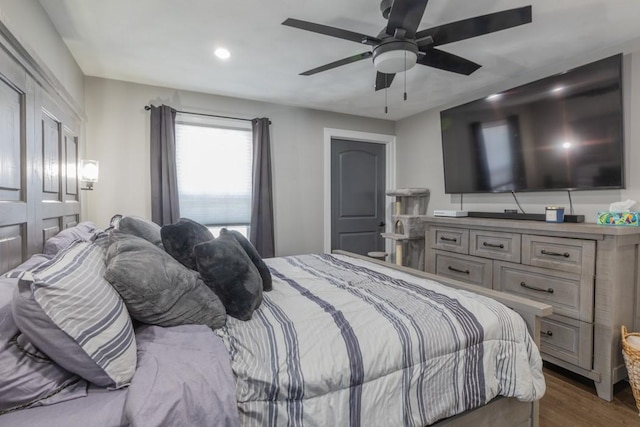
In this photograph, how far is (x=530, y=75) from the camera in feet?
9.55

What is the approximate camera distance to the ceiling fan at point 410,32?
153cm

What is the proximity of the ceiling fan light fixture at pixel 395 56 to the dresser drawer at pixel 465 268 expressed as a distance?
183 cm

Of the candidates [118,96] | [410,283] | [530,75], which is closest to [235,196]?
[118,96]

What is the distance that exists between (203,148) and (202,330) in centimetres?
264

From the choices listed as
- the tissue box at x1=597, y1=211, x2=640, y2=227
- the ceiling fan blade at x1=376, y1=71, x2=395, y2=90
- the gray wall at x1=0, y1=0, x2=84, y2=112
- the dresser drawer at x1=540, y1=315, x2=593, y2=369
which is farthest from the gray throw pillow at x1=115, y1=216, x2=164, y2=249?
the tissue box at x1=597, y1=211, x2=640, y2=227

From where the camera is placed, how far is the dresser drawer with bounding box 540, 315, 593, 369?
2127mm

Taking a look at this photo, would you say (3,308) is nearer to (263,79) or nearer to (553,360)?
(263,79)

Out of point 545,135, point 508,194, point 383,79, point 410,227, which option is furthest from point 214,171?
point 545,135

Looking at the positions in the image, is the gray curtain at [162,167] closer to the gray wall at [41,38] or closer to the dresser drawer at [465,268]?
the gray wall at [41,38]

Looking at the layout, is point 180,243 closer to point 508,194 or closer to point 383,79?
point 383,79

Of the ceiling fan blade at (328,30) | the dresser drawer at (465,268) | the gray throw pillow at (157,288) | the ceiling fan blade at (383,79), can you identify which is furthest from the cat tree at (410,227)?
the gray throw pillow at (157,288)

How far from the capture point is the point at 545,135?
8.74ft

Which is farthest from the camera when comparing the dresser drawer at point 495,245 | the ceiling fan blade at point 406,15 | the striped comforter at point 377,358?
the dresser drawer at point 495,245

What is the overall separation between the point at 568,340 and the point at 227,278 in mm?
2380
